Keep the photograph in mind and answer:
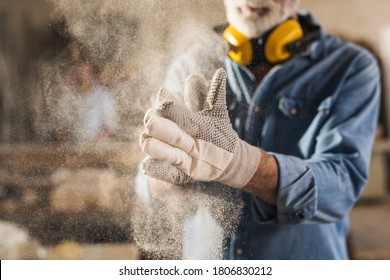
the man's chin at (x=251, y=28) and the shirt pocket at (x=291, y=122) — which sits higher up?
the man's chin at (x=251, y=28)

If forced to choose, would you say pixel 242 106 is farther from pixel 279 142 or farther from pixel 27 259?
pixel 27 259

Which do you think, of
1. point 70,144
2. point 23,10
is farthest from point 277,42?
point 23,10

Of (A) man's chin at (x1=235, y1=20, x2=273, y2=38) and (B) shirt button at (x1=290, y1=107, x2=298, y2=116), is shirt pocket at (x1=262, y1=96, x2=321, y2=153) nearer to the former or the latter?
(B) shirt button at (x1=290, y1=107, x2=298, y2=116)

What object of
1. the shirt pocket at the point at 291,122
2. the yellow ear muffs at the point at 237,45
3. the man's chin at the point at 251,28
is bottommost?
the shirt pocket at the point at 291,122

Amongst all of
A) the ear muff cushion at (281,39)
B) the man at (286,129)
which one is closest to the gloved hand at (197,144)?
the man at (286,129)

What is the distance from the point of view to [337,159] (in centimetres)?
78

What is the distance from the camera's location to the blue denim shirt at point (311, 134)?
762mm

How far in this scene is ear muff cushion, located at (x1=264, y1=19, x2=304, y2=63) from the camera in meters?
0.77

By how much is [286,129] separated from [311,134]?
0.16 ft

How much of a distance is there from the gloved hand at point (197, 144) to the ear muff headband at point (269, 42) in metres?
0.07

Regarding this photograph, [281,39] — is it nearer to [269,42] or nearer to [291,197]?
[269,42]

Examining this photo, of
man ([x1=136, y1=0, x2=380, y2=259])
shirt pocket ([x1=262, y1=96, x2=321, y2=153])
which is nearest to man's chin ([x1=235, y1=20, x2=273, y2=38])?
man ([x1=136, y1=0, x2=380, y2=259])

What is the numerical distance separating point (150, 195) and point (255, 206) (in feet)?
0.60

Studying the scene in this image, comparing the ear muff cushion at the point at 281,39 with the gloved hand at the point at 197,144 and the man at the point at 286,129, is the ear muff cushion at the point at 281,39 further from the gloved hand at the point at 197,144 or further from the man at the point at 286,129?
the gloved hand at the point at 197,144
